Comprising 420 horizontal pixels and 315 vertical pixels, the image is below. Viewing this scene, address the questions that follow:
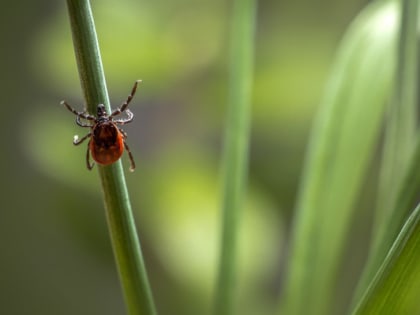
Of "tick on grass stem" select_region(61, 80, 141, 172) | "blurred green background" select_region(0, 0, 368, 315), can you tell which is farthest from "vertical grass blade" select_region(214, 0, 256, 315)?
"blurred green background" select_region(0, 0, 368, 315)

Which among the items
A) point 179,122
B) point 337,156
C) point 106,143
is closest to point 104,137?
point 106,143

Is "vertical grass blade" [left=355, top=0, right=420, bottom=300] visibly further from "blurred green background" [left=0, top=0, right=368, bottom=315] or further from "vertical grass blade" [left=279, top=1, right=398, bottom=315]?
"blurred green background" [left=0, top=0, right=368, bottom=315]

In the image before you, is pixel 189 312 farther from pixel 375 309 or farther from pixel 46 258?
pixel 375 309

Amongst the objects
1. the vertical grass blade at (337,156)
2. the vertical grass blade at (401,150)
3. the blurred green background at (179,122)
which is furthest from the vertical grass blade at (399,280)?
the blurred green background at (179,122)

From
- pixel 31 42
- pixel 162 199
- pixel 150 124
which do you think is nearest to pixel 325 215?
pixel 162 199

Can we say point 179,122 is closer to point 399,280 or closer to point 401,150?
point 401,150
